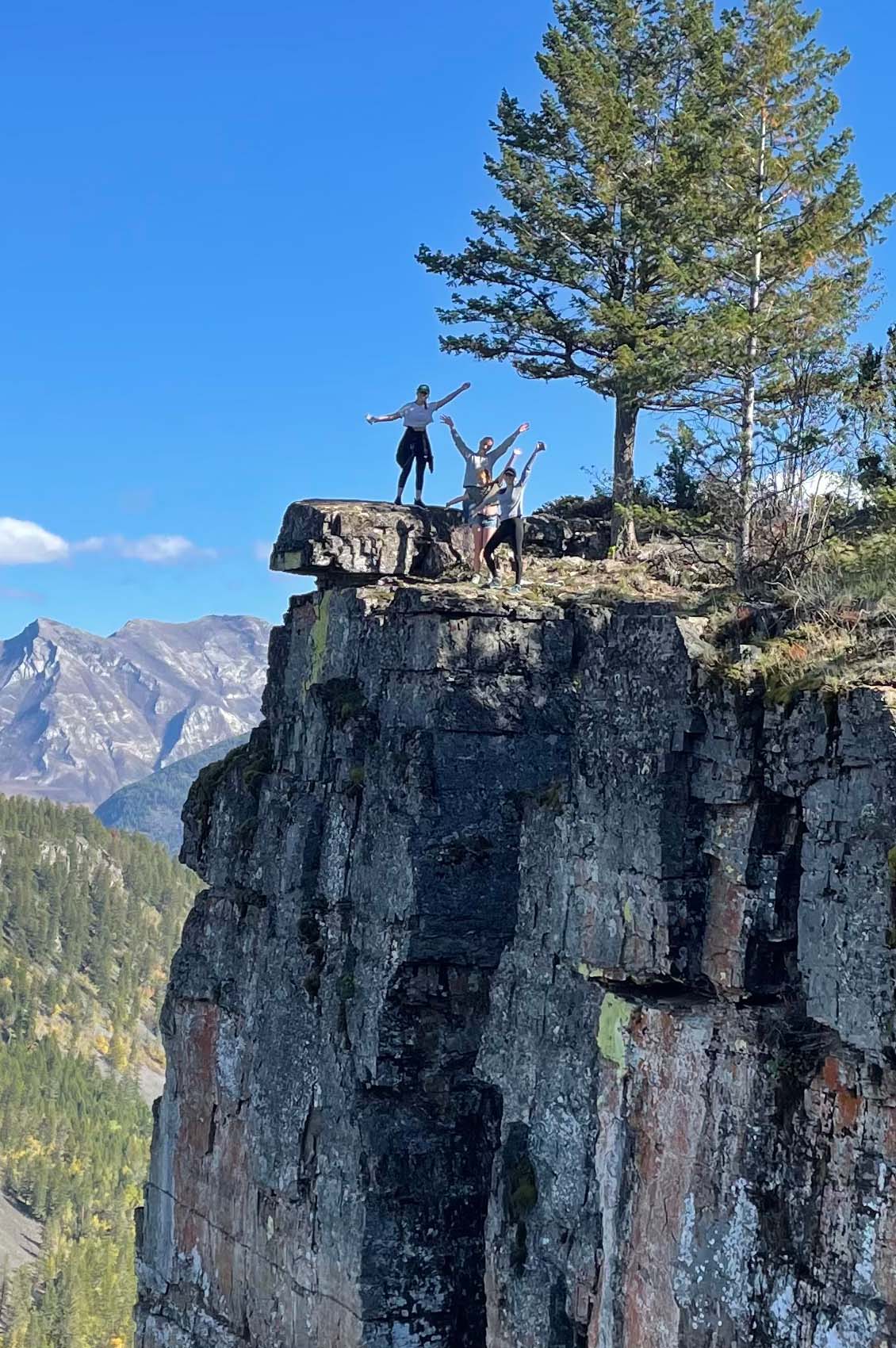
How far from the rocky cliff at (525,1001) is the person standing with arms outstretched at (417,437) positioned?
179 cm

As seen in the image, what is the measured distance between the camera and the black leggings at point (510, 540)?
28.6 m

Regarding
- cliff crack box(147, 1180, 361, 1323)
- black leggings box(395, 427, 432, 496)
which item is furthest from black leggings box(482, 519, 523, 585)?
cliff crack box(147, 1180, 361, 1323)

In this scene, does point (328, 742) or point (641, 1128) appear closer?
point (641, 1128)

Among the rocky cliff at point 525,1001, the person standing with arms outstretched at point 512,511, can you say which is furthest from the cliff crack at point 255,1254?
the person standing with arms outstretched at point 512,511

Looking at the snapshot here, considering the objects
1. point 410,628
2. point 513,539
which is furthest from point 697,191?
point 410,628

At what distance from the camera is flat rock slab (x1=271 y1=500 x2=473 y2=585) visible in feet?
103

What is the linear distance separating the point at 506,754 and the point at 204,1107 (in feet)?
39.1

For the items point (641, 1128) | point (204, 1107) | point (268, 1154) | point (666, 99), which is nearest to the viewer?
point (641, 1128)

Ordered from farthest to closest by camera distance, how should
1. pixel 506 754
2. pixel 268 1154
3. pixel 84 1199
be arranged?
1. pixel 84 1199
2. pixel 268 1154
3. pixel 506 754

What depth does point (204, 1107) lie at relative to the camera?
110 ft

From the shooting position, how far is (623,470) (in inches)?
1474

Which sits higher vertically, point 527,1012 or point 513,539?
point 513,539

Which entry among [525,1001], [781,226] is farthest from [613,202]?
[525,1001]

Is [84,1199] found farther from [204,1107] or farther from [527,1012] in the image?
[527,1012]
